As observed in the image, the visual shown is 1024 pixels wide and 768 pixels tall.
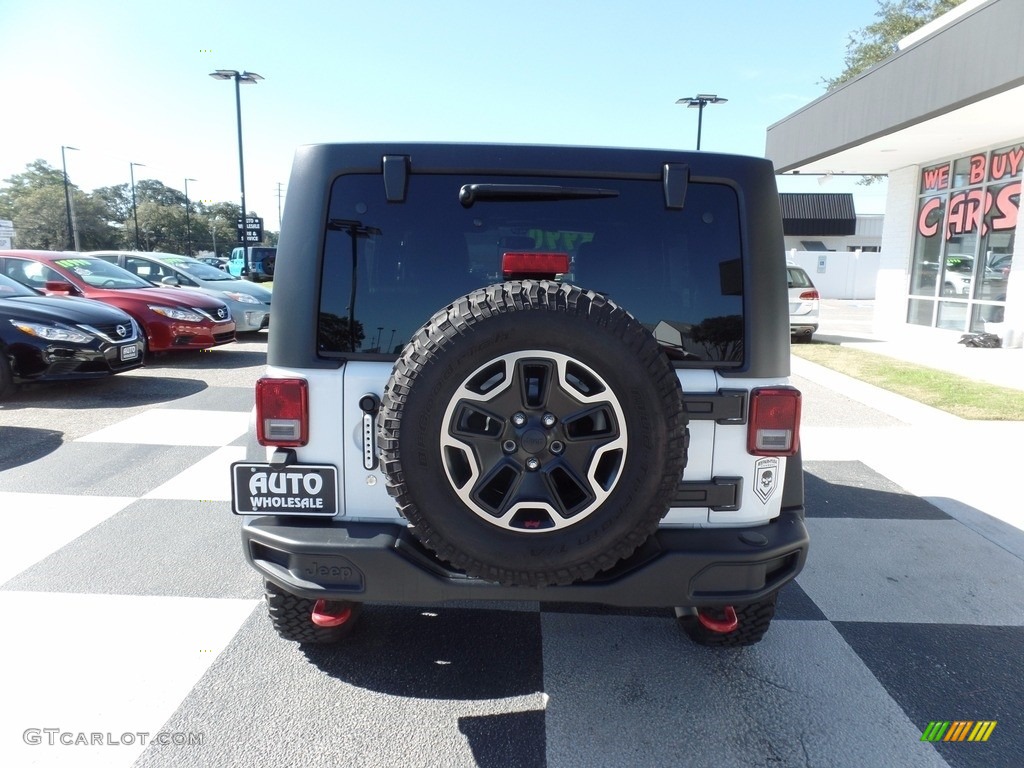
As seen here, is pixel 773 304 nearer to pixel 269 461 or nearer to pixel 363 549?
pixel 363 549

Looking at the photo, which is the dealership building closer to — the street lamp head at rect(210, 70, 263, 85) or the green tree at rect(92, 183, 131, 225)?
the street lamp head at rect(210, 70, 263, 85)

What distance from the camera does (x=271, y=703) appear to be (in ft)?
8.27

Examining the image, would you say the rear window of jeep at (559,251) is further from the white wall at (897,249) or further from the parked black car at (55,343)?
the white wall at (897,249)

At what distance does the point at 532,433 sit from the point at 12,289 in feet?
27.2

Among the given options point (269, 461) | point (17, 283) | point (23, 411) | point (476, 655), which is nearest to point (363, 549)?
point (269, 461)

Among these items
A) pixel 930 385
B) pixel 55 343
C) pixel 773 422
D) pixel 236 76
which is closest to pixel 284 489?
pixel 773 422

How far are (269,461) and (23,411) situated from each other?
5967 millimetres

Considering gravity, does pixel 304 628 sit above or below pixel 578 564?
below

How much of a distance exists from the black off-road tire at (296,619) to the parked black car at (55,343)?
5.70 meters

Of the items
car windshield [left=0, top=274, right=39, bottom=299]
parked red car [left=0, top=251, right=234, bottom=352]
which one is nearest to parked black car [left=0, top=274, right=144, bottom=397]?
car windshield [left=0, top=274, right=39, bottom=299]

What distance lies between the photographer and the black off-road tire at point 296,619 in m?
2.68

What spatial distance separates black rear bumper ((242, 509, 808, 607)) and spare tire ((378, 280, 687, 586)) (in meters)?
0.16

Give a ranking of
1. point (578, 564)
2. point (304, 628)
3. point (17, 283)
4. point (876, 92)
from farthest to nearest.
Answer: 1. point (876, 92)
2. point (17, 283)
3. point (304, 628)
4. point (578, 564)

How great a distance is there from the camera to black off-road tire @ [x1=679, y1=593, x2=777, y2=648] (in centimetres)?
276
